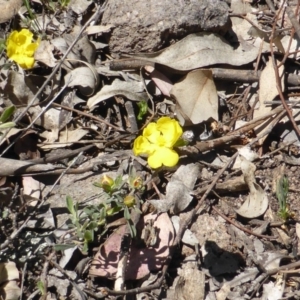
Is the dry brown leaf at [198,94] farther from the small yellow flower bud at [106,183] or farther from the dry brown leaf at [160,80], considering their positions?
the small yellow flower bud at [106,183]

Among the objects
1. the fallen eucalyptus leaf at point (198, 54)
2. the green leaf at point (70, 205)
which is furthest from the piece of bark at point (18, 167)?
the fallen eucalyptus leaf at point (198, 54)

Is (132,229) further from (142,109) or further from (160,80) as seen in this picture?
(160,80)

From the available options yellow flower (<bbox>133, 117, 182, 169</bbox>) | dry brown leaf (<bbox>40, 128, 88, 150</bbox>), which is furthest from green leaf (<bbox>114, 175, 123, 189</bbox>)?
dry brown leaf (<bbox>40, 128, 88, 150</bbox>)

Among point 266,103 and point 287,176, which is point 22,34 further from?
point 287,176

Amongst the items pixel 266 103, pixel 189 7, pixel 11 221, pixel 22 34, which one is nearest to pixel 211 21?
pixel 189 7

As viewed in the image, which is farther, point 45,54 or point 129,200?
point 45,54

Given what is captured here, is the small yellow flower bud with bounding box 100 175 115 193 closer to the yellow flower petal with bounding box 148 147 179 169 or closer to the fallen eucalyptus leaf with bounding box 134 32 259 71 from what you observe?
the yellow flower petal with bounding box 148 147 179 169

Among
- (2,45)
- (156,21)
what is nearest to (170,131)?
(156,21)
